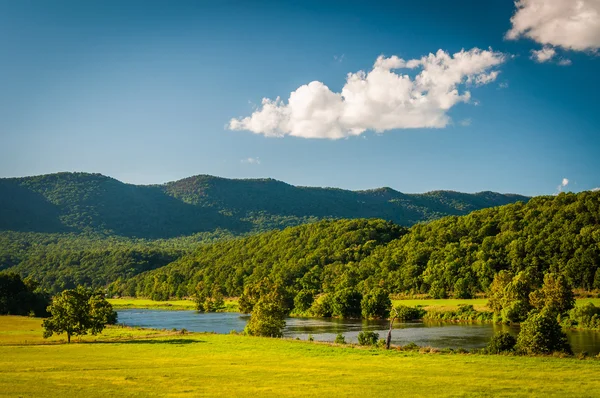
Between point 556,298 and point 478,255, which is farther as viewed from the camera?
point 478,255

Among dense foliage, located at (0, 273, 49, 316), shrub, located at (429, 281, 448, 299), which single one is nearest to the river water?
shrub, located at (429, 281, 448, 299)

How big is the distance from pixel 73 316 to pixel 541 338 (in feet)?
181

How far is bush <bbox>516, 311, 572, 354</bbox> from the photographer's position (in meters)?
52.7

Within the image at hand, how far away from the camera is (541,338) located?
174 feet

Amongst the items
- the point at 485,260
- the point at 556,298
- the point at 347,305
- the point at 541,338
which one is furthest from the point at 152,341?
the point at 485,260

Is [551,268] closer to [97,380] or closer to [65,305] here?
[65,305]

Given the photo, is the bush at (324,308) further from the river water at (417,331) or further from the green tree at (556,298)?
the green tree at (556,298)

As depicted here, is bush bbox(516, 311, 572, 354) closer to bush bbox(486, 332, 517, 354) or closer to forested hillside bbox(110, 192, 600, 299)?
bush bbox(486, 332, 517, 354)

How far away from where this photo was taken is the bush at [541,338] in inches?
2074

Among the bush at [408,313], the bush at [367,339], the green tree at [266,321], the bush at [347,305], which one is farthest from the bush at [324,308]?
the bush at [367,339]

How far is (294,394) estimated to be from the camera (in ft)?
102

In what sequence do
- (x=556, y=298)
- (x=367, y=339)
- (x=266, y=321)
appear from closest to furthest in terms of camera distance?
(x=367, y=339) → (x=266, y=321) → (x=556, y=298)

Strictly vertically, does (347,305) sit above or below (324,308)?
above

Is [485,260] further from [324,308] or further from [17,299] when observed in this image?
[17,299]
